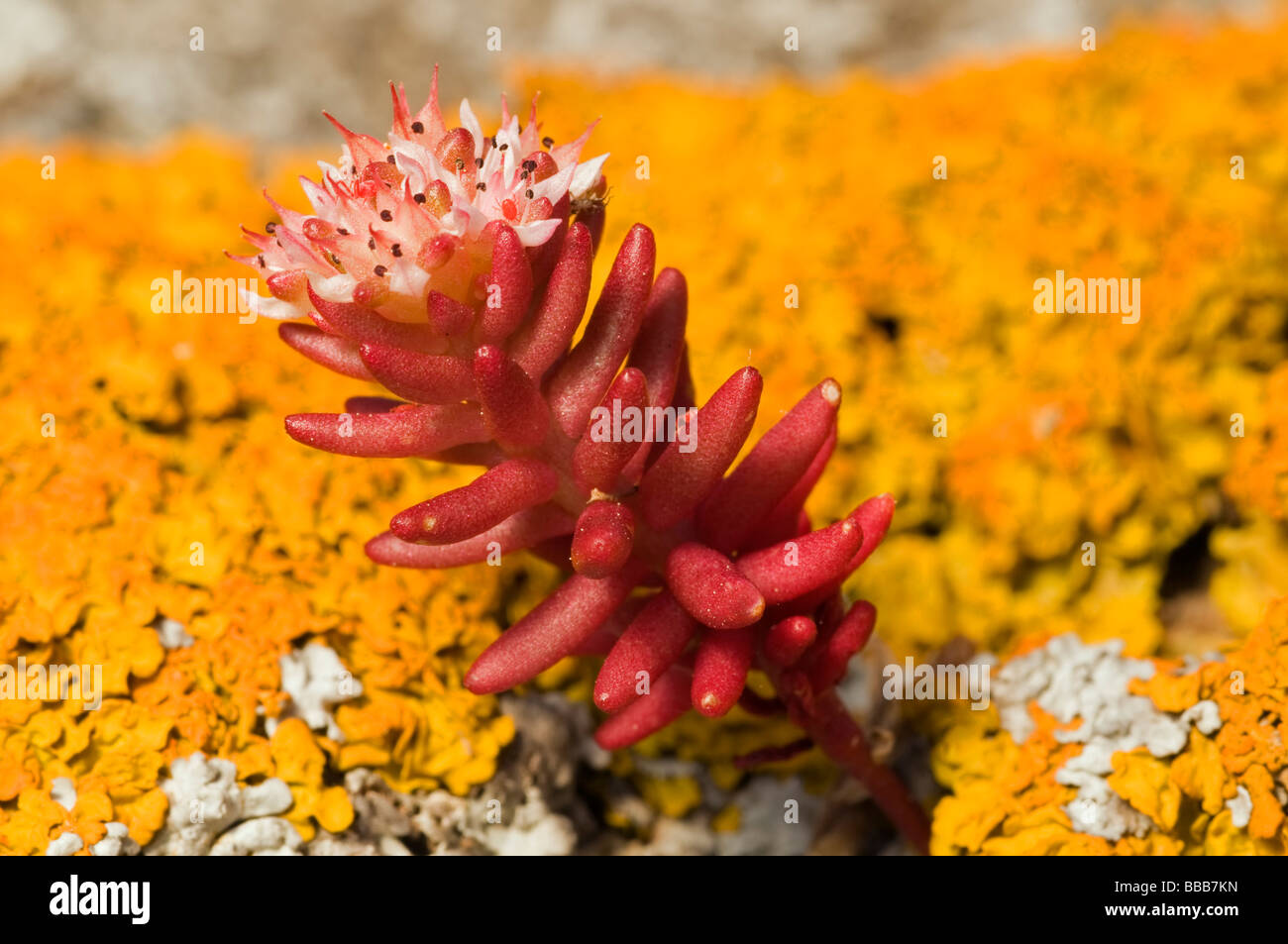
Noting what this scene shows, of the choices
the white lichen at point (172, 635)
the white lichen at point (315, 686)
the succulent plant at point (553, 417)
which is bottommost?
the white lichen at point (315, 686)

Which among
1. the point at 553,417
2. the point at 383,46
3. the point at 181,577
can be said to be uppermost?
the point at 383,46

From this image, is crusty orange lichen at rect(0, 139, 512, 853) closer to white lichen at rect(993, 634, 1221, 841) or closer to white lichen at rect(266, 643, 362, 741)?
white lichen at rect(266, 643, 362, 741)

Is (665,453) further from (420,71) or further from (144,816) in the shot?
(420,71)

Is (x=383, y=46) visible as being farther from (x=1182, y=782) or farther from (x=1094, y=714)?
(x=1182, y=782)

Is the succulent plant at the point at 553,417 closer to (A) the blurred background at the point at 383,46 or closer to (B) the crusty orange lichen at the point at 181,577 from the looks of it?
(B) the crusty orange lichen at the point at 181,577

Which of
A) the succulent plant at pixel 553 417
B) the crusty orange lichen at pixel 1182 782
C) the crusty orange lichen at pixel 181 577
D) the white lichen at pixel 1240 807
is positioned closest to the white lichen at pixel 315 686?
the crusty orange lichen at pixel 181 577

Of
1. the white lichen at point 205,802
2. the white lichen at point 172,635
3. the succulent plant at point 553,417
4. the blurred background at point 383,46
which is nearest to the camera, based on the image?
the succulent plant at point 553,417

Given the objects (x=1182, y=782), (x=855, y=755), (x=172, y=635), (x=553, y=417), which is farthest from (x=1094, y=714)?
(x=172, y=635)

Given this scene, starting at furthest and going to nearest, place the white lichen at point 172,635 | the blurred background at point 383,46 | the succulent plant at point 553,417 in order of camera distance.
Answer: the blurred background at point 383,46
the white lichen at point 172,635
the succulent plant at point 553,417

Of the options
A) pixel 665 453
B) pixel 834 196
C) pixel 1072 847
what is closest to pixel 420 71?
pixel 834 196
